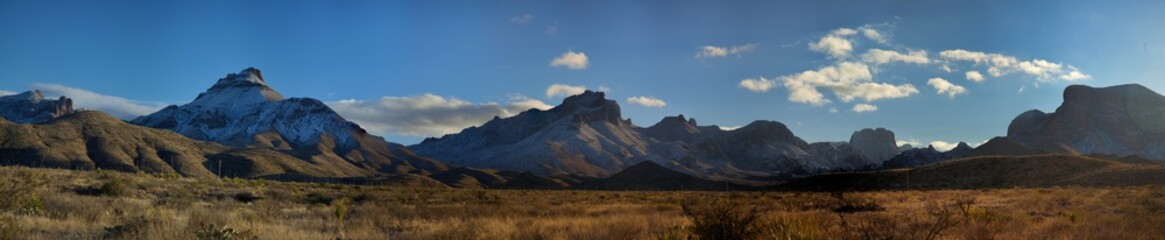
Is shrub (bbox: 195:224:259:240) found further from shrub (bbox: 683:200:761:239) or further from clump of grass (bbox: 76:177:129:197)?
clump of grass (bbox: 76:177:129:197)

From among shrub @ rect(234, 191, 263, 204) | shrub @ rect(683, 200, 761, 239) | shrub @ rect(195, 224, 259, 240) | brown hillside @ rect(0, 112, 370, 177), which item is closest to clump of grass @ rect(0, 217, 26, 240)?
shrub @ rect(195, 224, 259, 240)

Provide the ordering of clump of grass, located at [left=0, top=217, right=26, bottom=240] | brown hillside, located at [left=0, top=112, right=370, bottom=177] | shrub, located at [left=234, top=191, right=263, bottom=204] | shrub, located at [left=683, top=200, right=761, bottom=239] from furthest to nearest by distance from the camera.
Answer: brown hillside, located at [left=0, top=112, right=370, bottom=177] < shrub, located at [left=234, top=191, right=263, bottom=204] < shrub, located at [left=683, top=200, right=761, bottom=239] < clump of grass, located at [left=0, top=217, right=26, bottom=240]

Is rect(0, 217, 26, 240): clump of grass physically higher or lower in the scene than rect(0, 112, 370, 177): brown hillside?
lower

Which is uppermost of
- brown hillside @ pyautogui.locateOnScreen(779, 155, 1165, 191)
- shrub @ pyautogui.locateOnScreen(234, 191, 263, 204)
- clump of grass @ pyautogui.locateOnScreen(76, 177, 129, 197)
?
brown hillside @ pyautogui.locateOnScreen(779, 155, 1165, 191)

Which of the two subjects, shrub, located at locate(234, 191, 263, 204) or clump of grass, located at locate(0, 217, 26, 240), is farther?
shrub, located at locate(234, 191, 263, 204)

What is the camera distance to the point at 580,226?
1603cm

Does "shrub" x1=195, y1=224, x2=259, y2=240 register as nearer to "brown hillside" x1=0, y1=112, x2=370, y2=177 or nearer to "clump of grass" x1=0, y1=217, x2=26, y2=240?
"clump of grass" x1=0, y1=217, x2=26, y2=240

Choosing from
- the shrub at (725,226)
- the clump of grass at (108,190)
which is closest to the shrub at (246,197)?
the clump of grass at (108,190)

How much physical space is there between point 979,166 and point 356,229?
8789cm

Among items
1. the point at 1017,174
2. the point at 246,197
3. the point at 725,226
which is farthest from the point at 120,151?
the point at 1017,174

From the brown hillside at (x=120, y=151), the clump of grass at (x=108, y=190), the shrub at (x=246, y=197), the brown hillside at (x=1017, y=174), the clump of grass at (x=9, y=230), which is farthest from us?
the brown hillside at (x=120, y=151)

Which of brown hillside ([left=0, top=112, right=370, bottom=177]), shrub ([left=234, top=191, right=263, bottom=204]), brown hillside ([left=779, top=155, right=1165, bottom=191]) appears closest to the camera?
shrub ([left=234, top=191, right=263, bottom=204])

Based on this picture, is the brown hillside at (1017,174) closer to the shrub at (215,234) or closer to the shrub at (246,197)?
the shrub at (246,197)

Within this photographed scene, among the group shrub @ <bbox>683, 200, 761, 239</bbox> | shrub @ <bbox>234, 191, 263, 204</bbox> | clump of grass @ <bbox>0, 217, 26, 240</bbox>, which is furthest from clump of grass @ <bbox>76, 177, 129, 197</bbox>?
shrub @ <bbox>683, 200, 761, 239</bbox>
